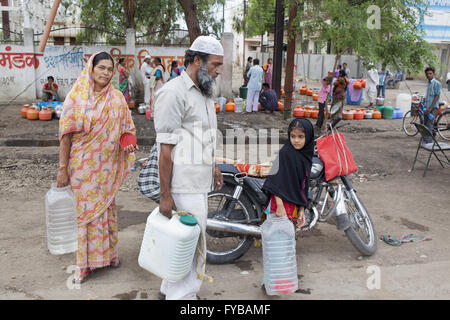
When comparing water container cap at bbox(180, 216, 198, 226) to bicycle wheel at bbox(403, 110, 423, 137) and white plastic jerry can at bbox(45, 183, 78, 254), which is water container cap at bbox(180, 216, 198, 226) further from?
bicycle wheel at bbox(403, 110, 423, 137)

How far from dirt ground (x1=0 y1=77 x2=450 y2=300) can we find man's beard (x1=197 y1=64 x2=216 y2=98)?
1.60 metres

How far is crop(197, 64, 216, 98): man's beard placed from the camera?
2.66m

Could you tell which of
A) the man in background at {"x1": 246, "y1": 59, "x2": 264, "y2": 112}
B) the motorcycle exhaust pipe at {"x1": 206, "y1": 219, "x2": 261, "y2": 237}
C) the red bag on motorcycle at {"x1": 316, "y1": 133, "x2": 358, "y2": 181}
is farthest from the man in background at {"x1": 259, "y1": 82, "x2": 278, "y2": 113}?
the motorcycle exhaust pipe at {"x1": 206, "y1": 219, "x2": 261, "y2": 237}

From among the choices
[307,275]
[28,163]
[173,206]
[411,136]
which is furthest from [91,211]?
[411,136]

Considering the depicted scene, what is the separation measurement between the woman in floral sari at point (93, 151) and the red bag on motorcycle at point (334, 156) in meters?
1.68

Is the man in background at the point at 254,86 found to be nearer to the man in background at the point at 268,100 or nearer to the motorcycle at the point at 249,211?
the man in background at the point at 268,100

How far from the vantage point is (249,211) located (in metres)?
3.87

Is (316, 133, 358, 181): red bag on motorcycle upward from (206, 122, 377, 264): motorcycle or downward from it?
upward

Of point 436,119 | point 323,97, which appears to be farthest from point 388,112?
point 436,119

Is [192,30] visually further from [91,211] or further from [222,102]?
[91,211]

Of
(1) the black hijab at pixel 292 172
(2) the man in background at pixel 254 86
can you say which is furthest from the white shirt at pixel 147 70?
(1) the black hijab at pixel 292 172

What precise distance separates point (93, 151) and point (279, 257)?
1.67 m

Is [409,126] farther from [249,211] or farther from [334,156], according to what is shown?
[249,211]

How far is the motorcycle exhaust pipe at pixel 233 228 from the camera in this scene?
369cm
